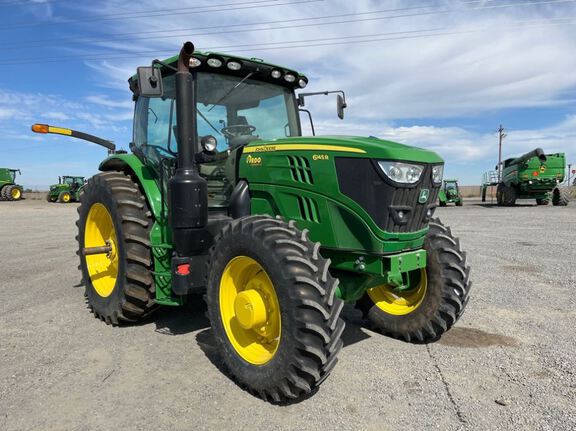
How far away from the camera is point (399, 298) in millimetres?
4055

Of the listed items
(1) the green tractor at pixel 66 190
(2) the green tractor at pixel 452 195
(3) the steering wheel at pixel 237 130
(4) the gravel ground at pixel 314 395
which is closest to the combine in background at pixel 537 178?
(2) the green tractor at pixel 452 195

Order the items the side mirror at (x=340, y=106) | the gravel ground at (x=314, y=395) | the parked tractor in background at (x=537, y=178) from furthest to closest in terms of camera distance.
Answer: the parked tractor in background at (x=537, y=178)
the side mirror at (x=340, y=106)
the gravel ground at (x=314, y=395)

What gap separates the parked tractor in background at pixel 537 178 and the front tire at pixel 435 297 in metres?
21.1

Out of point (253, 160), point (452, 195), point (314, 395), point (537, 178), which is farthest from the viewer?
point (452, 195)

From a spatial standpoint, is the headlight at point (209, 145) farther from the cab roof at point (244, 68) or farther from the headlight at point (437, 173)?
the headlight at point (437, 173)

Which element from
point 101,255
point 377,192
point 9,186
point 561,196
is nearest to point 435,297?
point 377,192

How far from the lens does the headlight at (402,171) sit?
297 centimetres

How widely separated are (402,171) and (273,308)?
1291mm

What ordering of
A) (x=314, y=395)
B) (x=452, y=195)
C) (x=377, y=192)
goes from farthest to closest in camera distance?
(x=452, y=195) < (x=377, y=192) < (x=314, y=395)

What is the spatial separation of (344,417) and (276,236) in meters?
1.16

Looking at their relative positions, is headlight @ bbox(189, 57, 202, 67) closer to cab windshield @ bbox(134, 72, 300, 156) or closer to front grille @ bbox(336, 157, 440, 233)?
cab windshield @ bbox(134, 72, 300, 156)

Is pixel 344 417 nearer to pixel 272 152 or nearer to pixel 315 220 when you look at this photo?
pixel 315 220

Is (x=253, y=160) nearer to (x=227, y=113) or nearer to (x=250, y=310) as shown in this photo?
(x=227, y=113)

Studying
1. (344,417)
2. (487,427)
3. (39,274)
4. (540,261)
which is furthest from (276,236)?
(540,261)
